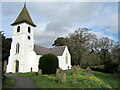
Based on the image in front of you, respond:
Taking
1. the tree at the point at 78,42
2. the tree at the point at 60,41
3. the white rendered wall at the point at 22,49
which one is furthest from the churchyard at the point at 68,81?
the tree at the point at 60,41

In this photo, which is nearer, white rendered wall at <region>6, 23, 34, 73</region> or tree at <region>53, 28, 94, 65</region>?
white rendered wall at <region>6, 23, 34, 73</region>

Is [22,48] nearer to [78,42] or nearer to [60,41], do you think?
[78,42]

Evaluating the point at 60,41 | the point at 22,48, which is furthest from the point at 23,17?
the point at 60,41

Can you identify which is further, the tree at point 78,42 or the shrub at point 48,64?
the tree at point 78,42

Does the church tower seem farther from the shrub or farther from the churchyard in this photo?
the churchyard

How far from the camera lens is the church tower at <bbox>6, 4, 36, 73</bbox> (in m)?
25.9

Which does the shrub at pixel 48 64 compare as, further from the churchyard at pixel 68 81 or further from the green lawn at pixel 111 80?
the green lawn at pixel 111 80

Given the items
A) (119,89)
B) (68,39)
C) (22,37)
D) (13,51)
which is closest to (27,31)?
(22,37)

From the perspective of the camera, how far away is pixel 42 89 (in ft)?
29.9

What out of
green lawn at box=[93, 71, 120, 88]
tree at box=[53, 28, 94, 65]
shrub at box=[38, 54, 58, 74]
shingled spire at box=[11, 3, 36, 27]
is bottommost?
green lawn at box=[93, 71, 120, 88]

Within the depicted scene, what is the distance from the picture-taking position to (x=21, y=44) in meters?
26.6

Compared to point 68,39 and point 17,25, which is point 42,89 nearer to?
point 17,25

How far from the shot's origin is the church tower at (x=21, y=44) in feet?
84.9

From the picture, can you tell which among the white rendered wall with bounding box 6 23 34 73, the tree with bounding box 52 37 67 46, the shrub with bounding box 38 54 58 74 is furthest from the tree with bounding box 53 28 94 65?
the shrub with bounding box 38 54 58 74
